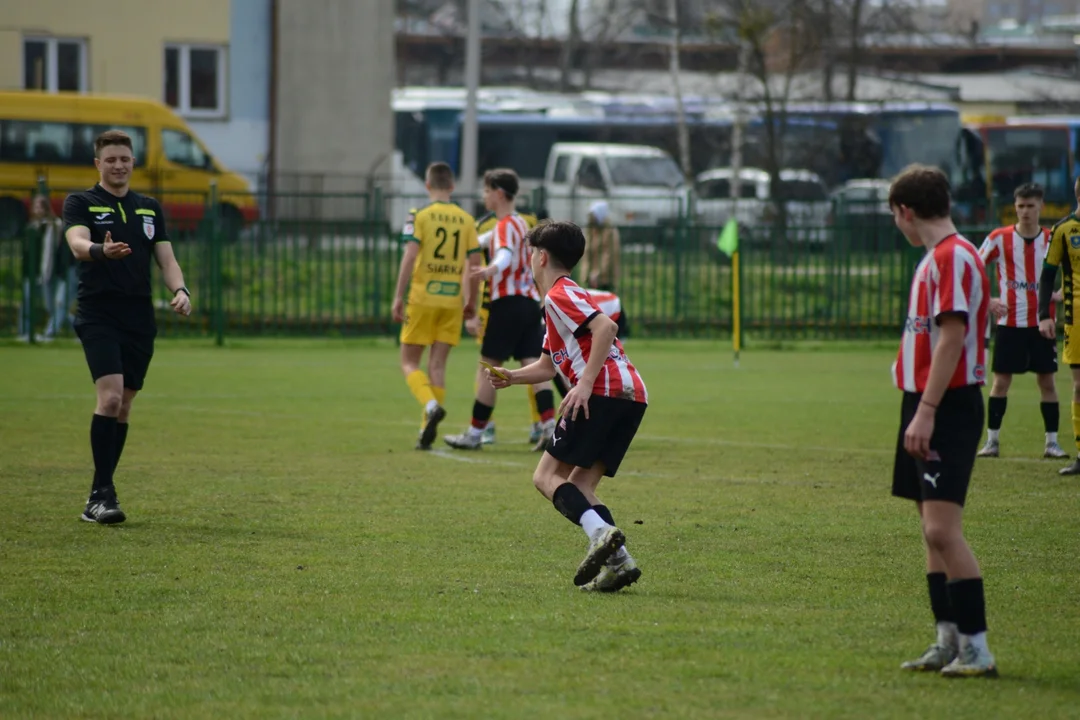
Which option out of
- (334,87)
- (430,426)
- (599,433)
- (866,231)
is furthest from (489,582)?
(334,87)

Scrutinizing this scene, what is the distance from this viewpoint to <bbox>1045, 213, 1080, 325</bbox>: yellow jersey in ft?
35.2

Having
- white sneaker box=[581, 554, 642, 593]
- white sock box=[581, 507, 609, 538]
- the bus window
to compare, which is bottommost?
white sneaker box=[581, 554, 642, 593]

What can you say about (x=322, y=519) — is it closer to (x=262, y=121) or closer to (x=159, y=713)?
(x=159, y=713)

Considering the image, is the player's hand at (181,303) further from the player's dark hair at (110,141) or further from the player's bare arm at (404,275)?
the player's bare arm at (404,275)

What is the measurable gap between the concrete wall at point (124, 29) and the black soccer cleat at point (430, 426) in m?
28.5

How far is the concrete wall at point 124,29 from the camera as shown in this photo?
37062 mm

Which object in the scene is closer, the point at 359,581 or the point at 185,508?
the point at 359,581

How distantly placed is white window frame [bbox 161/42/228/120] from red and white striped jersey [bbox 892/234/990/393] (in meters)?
35.3

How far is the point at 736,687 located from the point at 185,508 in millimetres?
4652

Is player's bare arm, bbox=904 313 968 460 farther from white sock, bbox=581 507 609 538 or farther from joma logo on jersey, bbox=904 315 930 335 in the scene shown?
white sock, bbox=581 507 609 538

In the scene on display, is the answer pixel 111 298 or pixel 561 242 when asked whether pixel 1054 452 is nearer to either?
pixel 561 242

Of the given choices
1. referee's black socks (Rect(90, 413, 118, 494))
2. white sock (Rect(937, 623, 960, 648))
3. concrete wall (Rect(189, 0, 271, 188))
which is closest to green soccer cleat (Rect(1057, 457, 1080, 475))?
white sock (Rect(937, 623, 960, 648))

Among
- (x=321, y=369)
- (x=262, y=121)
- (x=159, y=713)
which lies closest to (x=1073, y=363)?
(x=159, y=713)

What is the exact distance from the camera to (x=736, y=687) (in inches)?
196
